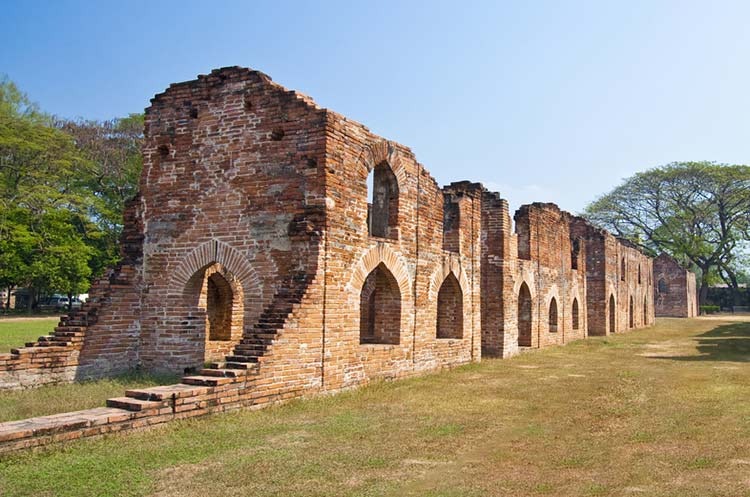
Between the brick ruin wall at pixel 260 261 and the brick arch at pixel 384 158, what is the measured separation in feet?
0.12

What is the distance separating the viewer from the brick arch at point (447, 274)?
12625mm

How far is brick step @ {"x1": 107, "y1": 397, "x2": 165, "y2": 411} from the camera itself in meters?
6.64

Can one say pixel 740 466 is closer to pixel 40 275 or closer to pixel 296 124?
pixel 296 124

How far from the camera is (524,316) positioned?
61.1 ft

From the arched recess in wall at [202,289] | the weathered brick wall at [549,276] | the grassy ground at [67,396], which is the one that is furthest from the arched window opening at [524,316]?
the grassy ground at [67,396]

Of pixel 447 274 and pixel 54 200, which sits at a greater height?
pixel 54 200

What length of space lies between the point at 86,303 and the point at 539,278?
42.5 ft

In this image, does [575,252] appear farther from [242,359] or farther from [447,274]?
[242,359]

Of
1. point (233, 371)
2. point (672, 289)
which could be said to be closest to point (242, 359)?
point (233, 371)

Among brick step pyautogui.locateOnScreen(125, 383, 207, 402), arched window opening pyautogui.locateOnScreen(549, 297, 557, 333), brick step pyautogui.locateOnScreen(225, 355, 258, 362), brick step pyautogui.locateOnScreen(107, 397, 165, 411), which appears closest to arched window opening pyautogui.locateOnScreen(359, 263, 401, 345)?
brick step pyautogui.locateOnScreen(225, 355, 258, 362)

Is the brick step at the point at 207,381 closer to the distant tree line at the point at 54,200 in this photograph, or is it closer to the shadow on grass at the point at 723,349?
the shadow on grass at the point at 723,349

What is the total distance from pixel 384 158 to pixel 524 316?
30.1 ft

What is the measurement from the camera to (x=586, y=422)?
797cm

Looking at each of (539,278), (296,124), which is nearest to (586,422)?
(296,124)
